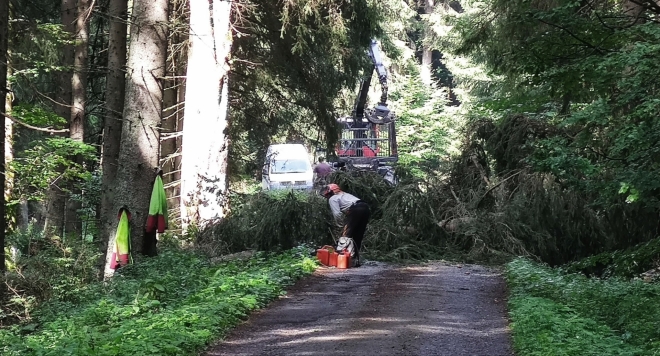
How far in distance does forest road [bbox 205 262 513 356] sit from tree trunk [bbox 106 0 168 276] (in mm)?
2761

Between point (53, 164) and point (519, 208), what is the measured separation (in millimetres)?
8667

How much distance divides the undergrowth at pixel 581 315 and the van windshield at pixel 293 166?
14.8 metres

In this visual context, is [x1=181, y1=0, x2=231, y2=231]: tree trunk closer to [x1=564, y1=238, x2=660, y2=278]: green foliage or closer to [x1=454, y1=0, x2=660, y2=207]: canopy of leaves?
[x1=454, y1=0, x2=660, y2=207]: canopy of leaves

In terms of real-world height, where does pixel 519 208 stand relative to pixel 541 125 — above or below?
below

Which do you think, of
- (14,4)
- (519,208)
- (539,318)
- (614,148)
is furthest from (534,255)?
(14,4)

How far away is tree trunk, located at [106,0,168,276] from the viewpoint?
36.2ft

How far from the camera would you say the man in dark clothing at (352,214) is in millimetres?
12305

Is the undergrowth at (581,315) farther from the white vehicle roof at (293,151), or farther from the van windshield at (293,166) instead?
the white vehicle roof at (293,151)

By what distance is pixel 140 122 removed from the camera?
1105cm

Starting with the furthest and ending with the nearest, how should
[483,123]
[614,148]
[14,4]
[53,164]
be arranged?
1. [483,123]
2. [14,4]
3. [53,164]
4. [614,148]

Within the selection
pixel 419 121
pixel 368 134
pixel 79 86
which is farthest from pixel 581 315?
pixel 419 121

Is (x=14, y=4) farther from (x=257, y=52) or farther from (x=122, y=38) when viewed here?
(x=257, y=52)

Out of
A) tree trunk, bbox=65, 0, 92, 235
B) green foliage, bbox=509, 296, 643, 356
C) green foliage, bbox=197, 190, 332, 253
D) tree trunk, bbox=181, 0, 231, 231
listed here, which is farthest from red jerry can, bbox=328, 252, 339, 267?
tree trunk, bbox=65, 0, 92, 235

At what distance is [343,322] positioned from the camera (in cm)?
765
